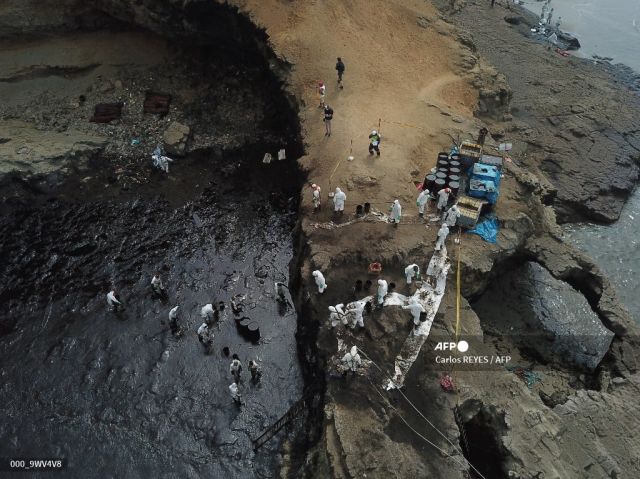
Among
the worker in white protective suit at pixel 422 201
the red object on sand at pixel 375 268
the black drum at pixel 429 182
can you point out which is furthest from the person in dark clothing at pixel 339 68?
the red object on sand at pixel 375 268

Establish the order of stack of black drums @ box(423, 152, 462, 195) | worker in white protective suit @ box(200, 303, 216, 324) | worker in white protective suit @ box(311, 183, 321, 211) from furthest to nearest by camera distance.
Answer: stack of black drums @ box(423, 152, 462, 195)
worker in white protective suit @ box(311, 183, 321, 211)
worker in white protective suit @ box(200, 303, 216, 324)

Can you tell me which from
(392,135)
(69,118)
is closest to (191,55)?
(69,118)

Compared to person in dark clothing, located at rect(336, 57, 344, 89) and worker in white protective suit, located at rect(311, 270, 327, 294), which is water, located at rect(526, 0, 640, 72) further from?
worker in white protective suit, located at rect(311, 270, 327, 294)

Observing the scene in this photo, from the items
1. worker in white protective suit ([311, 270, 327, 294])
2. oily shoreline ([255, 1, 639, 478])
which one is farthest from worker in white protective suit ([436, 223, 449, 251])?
worker in white protective suit ([311, 270, 327, 294])

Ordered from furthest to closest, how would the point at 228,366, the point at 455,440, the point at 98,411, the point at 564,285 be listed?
the point at 564,285 < the point at 228,366 < the point at 98,411 < the point at 455,440

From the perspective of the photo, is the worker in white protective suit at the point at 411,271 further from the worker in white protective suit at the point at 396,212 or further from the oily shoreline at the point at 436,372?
the worker in white protective suit at the point at 396,212

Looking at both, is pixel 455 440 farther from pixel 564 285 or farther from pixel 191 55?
pixel 191 55
